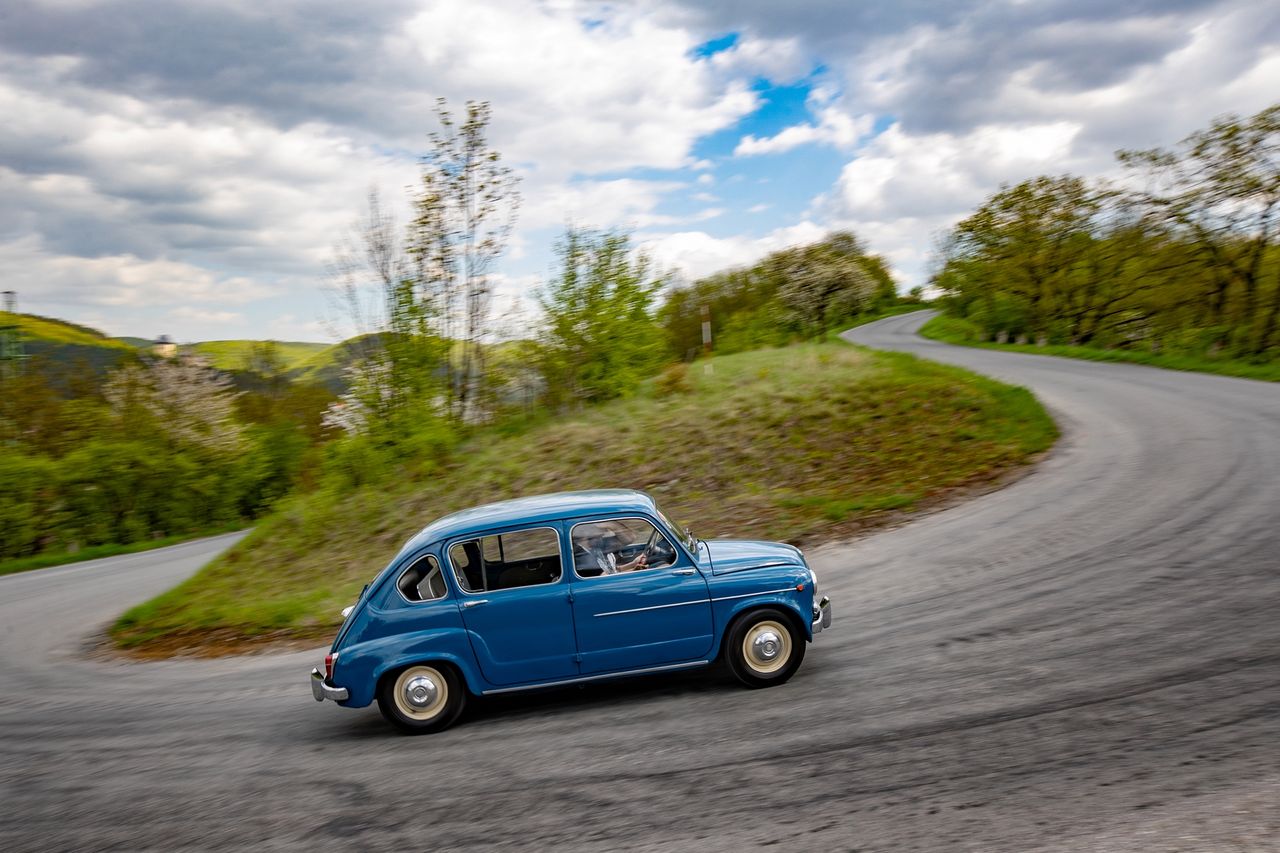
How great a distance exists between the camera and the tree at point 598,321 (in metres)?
21.0

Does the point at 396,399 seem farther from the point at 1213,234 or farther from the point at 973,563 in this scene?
the point at 1213,234

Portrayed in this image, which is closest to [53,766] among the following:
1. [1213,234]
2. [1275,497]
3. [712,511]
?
[712,511]

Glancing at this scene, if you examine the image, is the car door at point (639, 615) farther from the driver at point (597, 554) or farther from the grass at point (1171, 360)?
the grass at point (1171, 360)

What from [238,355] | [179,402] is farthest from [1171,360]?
[238,355]

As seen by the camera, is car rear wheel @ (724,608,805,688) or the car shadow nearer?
car rear wheel @ (724,608,805,688)

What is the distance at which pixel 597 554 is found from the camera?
6.87 metres

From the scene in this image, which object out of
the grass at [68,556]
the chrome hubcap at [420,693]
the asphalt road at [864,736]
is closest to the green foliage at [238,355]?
the grass at [68,556]

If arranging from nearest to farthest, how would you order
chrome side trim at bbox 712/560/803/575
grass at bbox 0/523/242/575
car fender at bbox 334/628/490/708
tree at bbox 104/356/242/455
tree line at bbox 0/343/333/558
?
car fender at bbox 334/628/490/708, chrome side trim at bbox 712/560/803/575, grass at bbox 0/523/242/575, tree line at bbox 0/343/333/558, tree at bbox 104/356/242/455

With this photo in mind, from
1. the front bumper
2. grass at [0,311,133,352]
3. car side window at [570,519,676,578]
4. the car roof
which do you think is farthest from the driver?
grass at [0,311,133,352]

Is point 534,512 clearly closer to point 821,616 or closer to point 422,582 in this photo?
point 422,582

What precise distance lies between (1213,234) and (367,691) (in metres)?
31.0

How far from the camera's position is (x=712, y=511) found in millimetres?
13789

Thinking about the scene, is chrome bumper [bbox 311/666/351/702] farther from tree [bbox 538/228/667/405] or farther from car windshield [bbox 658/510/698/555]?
tree [bbox 538/228/667/405]

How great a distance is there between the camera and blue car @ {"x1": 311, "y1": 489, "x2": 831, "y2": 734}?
670 centimetres
